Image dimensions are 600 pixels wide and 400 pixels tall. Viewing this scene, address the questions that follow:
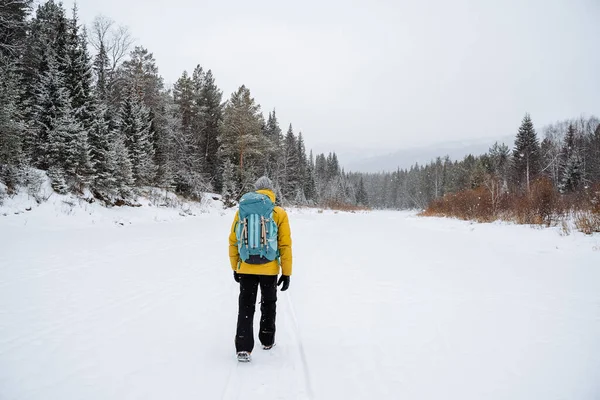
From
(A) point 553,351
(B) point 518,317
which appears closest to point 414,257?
(B) point 518,317

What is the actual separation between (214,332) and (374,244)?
8564 mm

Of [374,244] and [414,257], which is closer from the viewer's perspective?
[414,257]

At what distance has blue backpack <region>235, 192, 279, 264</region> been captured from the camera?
10.3 ft

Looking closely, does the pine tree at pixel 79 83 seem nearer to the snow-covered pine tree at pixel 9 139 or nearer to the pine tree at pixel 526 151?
the snow-covered pine tree at pixel 9 139

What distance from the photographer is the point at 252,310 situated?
3.26 m

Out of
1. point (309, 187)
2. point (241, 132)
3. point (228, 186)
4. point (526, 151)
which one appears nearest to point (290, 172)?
point (309, 187)

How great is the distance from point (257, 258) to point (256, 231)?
307 millimetres

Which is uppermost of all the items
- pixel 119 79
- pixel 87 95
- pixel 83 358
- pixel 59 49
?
pixel 119 79

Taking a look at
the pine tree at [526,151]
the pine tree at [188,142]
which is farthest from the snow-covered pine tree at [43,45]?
the pine tree at [526,151]

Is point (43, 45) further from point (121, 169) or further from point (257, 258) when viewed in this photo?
point (257, 258)

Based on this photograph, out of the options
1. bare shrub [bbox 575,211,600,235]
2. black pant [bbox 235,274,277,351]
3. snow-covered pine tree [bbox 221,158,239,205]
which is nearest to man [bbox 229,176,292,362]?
black pant [bbox 235,274,277,351]

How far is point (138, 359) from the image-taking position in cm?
314

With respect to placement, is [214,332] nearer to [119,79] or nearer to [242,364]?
[242,364]

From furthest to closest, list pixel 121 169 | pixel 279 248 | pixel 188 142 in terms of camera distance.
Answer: pixel 188 142 < pixel 121 169 < pixel 279 248
